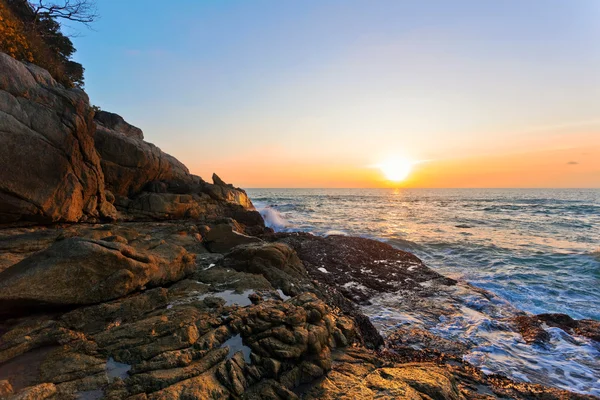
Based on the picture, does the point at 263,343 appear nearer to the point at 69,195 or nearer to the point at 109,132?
the point at 69,195

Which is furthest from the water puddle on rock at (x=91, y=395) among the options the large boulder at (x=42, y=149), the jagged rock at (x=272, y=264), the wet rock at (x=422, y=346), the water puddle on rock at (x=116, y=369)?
the large boulder at (x=42, y=149)

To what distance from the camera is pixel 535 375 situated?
7.44 meters

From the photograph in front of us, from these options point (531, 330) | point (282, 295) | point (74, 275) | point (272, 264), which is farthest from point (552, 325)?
point (74, 275)

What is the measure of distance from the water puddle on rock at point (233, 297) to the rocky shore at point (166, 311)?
69 mm

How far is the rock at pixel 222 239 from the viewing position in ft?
43.4

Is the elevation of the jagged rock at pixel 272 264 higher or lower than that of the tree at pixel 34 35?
lower

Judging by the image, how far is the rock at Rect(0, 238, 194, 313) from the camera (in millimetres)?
5644

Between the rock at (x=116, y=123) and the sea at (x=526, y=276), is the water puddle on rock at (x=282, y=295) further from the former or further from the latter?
the rock at (x=116, y=123)

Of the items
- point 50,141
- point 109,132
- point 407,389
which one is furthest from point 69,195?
point 407,389

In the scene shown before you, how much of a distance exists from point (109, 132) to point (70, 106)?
7.03 meters

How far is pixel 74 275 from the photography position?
20.1ft

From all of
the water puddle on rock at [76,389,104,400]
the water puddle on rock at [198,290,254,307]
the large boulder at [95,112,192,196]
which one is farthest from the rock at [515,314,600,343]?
the large boulder at [95,112,192,196]

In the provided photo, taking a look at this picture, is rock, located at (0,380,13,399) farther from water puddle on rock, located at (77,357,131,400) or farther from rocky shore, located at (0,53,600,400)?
water puddle on rock, located at (77,357,131,400)

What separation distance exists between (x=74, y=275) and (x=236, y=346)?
3.88 meters
